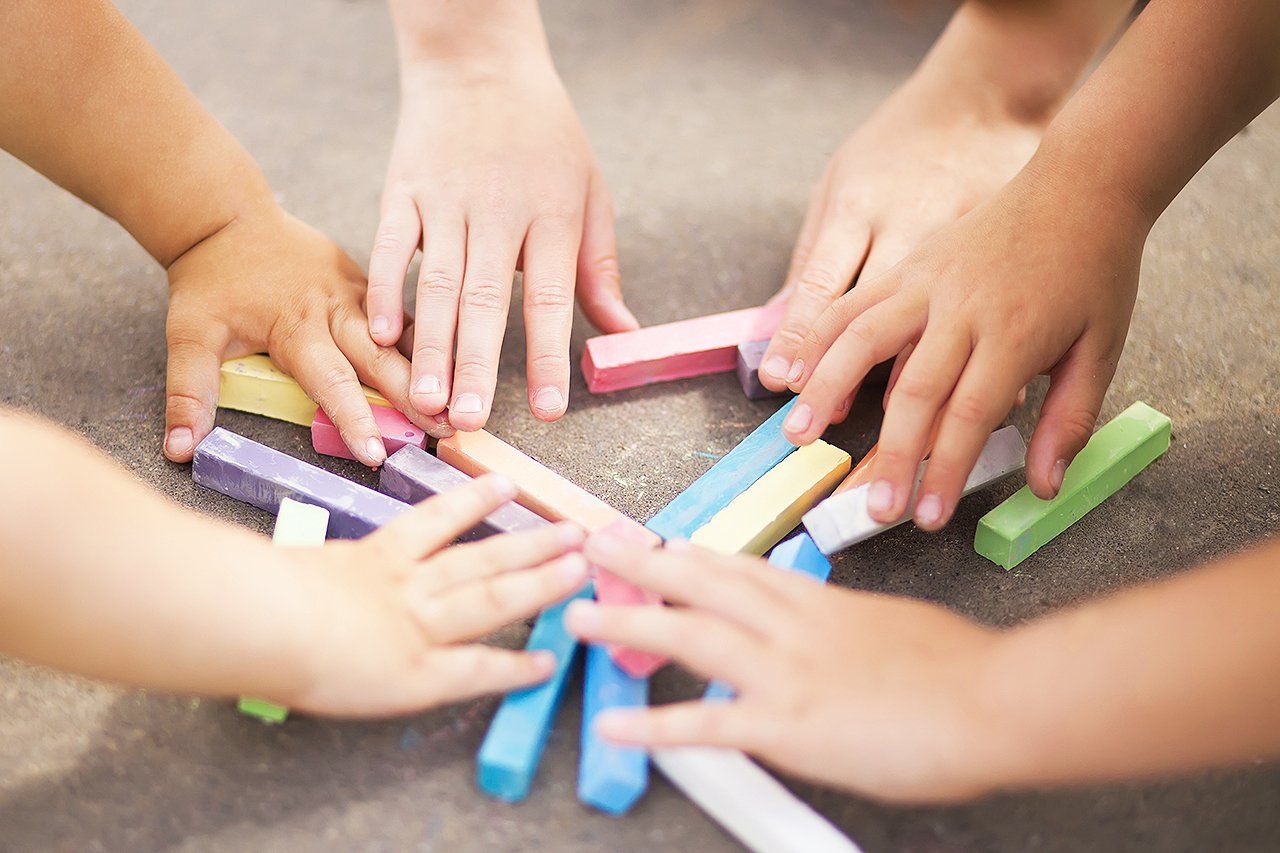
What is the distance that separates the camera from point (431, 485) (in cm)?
116

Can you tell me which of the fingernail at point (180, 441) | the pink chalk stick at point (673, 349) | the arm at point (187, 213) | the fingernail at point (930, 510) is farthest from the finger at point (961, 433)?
the fingernail at point (180, 441)

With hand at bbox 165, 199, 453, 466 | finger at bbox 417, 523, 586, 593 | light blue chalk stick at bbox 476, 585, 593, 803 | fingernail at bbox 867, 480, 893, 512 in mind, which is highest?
fingernail at bbox 867, 480, 893, 512

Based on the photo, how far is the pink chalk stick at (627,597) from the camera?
3.31ft

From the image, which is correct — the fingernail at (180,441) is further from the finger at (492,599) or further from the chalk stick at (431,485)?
the finger at (492,599)

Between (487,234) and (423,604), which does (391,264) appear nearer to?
(487,234)

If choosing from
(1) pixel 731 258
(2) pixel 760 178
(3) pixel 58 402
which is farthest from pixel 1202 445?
(3) pixel 58 402

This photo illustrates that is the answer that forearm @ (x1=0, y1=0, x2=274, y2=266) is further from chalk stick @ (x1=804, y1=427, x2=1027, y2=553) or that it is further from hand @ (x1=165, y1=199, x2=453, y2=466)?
chalk stick @ (x1=804, y1=427, x2=1027, y2=553)

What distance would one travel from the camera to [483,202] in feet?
4.58

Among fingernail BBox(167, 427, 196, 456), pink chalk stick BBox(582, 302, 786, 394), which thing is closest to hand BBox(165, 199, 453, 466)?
fingernail BBox(167, 427, 196, 456)

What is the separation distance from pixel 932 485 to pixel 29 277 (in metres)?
1.22

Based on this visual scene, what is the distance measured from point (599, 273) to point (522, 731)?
68 cm

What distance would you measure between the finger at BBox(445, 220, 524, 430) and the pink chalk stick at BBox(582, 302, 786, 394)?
0.42 ft

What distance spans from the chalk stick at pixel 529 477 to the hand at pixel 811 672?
14cm

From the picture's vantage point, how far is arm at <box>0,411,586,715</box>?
87 cm
